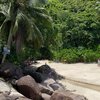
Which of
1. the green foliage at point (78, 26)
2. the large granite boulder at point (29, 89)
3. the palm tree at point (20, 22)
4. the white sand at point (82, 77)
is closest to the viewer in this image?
the large granite boulder at point (29, 89)

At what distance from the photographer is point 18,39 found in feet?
106

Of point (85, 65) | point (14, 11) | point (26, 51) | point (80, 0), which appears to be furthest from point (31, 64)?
point (80, 0)

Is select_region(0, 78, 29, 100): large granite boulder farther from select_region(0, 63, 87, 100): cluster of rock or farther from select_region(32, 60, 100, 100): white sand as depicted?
select_region(32, 60, 100, 100): white sand

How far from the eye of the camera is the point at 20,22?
31344 millimetres

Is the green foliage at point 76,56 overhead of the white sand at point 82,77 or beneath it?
overhead

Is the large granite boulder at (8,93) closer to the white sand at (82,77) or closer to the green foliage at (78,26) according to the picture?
the white sand at (82,77)

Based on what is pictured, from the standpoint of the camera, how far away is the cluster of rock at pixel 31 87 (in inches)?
966

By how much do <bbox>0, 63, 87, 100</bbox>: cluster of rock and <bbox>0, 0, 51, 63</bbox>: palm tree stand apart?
9.12 feet

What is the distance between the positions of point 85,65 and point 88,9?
1280cm

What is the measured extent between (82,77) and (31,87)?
10748mm

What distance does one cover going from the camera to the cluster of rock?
80.5 feet

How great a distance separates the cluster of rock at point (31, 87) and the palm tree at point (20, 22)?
2.78 m

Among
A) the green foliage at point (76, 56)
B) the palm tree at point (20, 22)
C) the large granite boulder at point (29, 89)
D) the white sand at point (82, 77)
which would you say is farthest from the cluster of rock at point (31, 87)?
the green foliage at point (76, 56)

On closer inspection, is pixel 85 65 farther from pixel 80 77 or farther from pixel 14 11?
pixel 14 11
